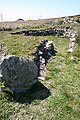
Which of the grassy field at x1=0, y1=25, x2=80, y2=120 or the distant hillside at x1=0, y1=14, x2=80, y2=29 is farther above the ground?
the distant hillside at x1=0, y1=14, x2=80, y2=29

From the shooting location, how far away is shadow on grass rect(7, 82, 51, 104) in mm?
15991

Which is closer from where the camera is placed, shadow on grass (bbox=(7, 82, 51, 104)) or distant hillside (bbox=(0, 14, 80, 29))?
shadow on grass (bbox=(7, 82, 51, 104))

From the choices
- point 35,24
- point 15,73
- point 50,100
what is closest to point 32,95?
point 50,100

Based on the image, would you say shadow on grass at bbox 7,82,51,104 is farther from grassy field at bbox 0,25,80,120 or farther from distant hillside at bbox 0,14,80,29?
distant hillside at bbox 0,14,80,29

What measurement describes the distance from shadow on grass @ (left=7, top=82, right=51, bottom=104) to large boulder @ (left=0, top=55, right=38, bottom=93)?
0.39 m

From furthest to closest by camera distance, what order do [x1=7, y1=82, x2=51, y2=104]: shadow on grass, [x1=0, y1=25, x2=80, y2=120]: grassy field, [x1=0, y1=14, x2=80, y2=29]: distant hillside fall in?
[x1=0, y1=14, x2=80, y2=29]: distant hillside < [x1=7, y1=82, x2=51, y2=104]: shadow on grass < [x1=0, y1=25, x2=80, y2=120]: grassy field

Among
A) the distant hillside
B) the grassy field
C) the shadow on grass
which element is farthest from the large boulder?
the distant hillside

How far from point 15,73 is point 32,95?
1.82m

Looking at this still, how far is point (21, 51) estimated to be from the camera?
26.6 metres

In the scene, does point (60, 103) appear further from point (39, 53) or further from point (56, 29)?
point (56, 29)

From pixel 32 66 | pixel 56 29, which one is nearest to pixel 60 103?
pixel 32 66

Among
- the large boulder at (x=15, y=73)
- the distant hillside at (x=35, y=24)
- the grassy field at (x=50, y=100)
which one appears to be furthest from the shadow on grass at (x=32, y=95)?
the distant hillside at (x=35, y=24)

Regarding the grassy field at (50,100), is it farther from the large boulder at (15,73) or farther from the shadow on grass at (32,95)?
the large boulder at (15,73)

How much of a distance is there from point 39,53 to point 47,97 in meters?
10.2
